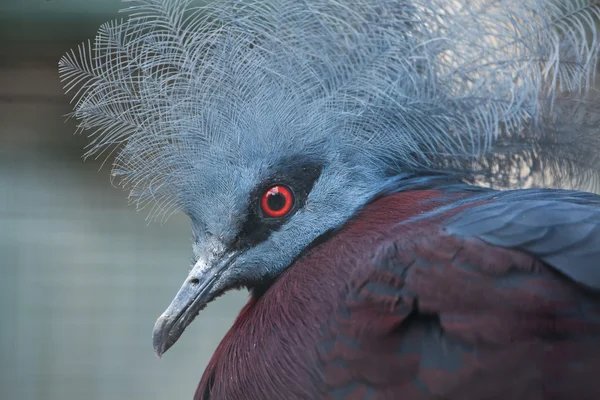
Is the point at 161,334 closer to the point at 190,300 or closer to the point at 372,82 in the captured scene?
the point at 190,300

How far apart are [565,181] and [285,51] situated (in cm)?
56

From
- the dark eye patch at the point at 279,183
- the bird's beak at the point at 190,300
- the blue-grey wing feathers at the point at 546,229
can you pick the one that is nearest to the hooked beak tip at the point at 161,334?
the bird's beak at the point at 190,300

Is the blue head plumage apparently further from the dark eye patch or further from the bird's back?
the bird's back

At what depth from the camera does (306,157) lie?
1.10m

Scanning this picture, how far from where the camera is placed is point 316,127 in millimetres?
1088

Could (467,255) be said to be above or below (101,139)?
below

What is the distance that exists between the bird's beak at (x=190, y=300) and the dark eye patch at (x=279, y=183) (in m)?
0.05

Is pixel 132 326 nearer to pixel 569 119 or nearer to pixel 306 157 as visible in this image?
pixel 306 157

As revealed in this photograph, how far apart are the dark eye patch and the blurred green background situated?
1487mm

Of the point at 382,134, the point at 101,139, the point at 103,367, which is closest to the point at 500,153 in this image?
the point at 382,134

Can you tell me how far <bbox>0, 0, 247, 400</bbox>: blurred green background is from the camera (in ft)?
8.46

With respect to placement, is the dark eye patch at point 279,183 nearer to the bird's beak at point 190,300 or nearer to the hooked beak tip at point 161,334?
the bird's beak at point 190,300

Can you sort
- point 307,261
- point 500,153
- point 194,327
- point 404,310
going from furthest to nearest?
1. point 194,327
2. point 500,153
3. point 307,261
4. point 404,310

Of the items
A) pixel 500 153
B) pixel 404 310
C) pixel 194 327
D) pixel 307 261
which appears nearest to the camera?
pixel 404 310
